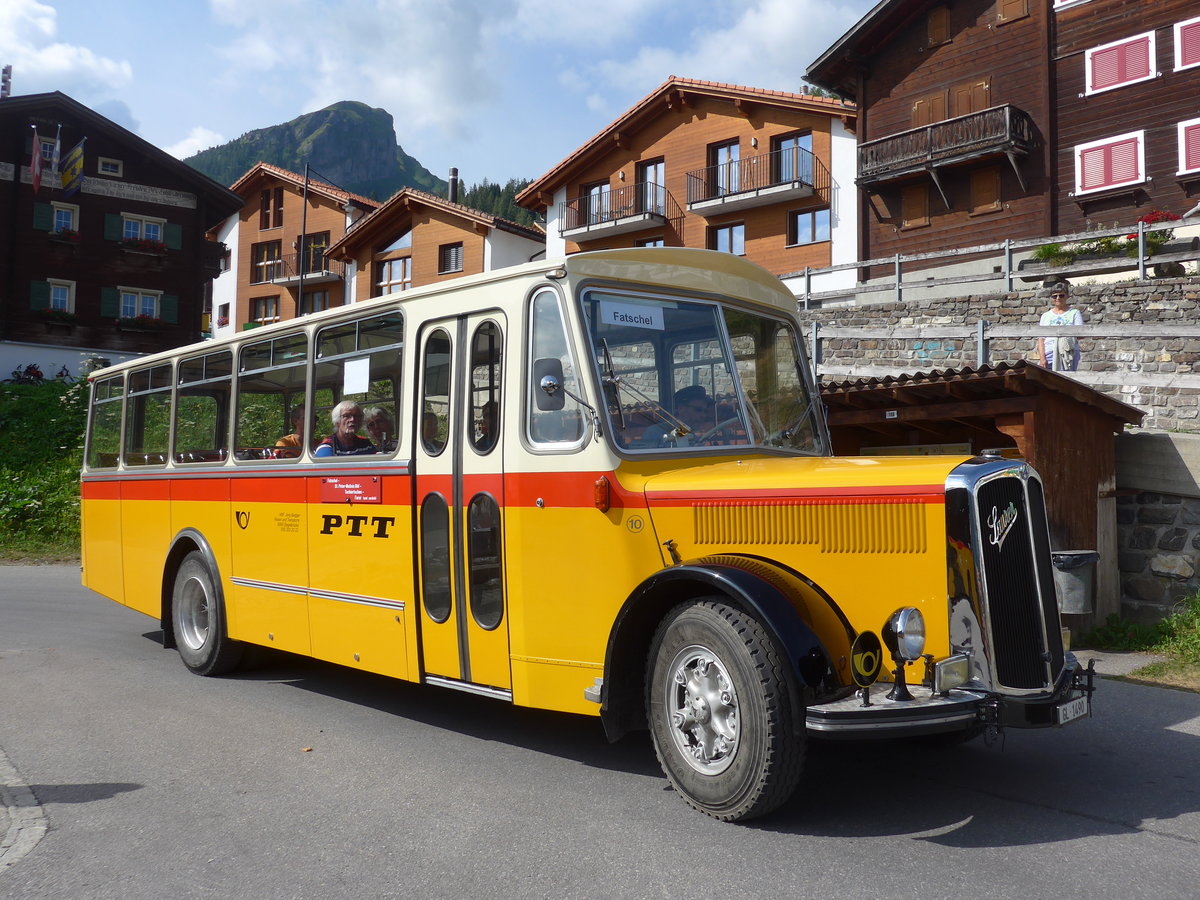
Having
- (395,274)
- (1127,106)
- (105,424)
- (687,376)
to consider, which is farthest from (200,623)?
(395,274)

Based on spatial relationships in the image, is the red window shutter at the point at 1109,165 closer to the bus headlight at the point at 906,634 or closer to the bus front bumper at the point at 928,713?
the bus front bumper at the point at 928,713

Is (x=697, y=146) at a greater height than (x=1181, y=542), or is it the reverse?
(x=697, y=146)

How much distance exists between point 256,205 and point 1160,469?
48697mm

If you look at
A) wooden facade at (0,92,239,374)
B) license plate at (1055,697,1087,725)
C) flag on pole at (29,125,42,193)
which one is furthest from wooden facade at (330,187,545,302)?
license plate at (1055,697,1087,725)

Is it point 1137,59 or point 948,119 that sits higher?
point 1137,59

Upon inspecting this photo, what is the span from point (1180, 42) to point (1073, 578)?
25720 mm

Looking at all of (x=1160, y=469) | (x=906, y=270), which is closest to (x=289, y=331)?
(x=1160, y=469)

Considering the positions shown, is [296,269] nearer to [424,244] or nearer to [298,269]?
[298,269]

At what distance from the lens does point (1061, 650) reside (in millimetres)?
4516

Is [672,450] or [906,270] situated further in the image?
[906,270]

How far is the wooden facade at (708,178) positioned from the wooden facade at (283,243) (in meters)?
13.1

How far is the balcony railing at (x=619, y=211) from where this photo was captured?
117 feet

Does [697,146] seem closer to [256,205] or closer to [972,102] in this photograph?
[972,102]

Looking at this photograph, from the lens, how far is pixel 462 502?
5.71 metres
